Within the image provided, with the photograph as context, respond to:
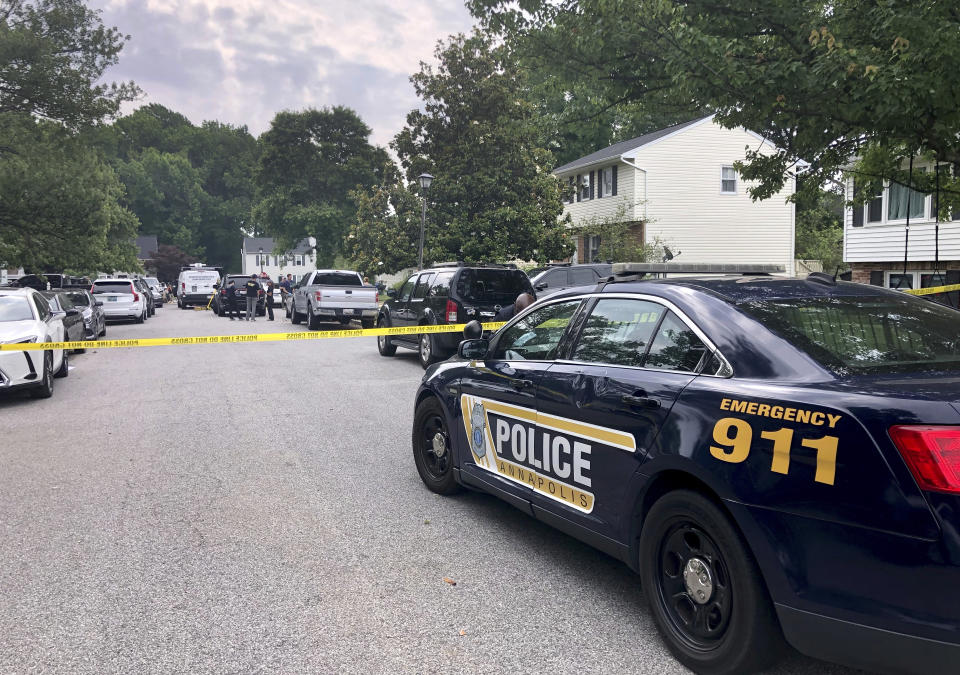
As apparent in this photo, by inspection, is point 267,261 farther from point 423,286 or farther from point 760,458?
point 760,458

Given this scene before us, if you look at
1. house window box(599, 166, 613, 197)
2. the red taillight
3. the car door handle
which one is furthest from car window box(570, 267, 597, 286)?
the red taillight

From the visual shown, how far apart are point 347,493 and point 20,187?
19138 mm

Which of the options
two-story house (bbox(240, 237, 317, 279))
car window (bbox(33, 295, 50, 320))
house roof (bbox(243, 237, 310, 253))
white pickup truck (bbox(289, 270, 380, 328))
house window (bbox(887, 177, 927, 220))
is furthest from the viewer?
house roof (bbox(243, 237, 310, 253))

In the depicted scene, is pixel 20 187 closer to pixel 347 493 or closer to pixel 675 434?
pixel 347 493

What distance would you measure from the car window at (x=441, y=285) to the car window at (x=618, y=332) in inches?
351

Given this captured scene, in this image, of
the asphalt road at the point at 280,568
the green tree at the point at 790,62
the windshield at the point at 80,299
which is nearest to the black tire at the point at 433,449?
the asphalt road at the point at 280,568

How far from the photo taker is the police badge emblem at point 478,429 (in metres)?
4.99

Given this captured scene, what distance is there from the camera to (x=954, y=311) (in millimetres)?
3812

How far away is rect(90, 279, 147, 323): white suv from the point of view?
26938 millimetres

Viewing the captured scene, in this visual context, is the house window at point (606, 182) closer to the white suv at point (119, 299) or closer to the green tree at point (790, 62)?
the white suv at point (119, 299)

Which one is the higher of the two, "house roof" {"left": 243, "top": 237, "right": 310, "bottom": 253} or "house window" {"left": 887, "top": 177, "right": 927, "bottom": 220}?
"house roof" {"left": 243, "top": 237, "right": 310, "bottom": 253}

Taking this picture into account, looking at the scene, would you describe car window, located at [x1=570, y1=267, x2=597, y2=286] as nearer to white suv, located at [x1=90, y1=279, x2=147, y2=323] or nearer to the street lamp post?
the street lamp post

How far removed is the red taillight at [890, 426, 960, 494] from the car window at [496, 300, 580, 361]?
216 cm

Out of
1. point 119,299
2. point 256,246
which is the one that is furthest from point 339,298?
point 256,246
